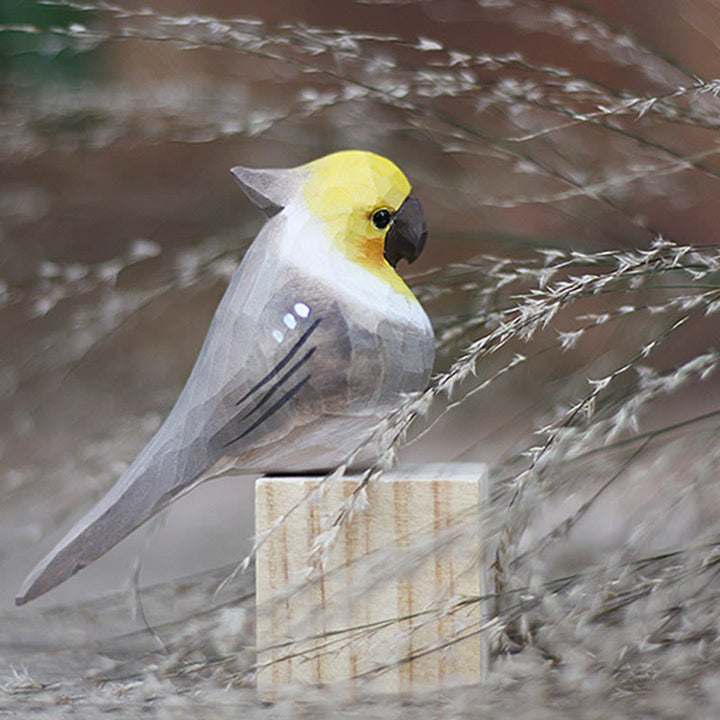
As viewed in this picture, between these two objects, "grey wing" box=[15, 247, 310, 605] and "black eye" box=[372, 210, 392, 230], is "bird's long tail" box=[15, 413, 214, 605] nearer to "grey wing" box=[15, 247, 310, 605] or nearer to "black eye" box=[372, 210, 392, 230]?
"grey wing" box=[15, 247, 310, 605]

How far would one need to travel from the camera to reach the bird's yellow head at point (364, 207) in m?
0.58

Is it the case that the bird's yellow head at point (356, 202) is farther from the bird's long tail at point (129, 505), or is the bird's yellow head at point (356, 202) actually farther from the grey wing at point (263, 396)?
the bird's long tail at point (129, 505)

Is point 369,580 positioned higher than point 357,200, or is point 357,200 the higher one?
point 357,200

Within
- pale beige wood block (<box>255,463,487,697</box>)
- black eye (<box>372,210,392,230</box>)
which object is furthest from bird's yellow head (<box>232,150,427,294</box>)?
pale beige wood block (<box>255,463,487,697</box>)

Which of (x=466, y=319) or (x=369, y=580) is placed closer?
(x=369, y=580)

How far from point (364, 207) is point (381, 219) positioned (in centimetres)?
1

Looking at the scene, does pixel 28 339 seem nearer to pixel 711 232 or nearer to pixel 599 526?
pixel 599 526

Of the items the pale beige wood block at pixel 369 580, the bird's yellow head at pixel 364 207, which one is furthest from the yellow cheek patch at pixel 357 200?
the pale beige wood block at pixel 369 580

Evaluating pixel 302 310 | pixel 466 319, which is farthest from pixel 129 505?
pixel 466 319

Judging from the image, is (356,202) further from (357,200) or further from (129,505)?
(129,505)

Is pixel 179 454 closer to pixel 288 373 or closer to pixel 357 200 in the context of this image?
pixel 288 373

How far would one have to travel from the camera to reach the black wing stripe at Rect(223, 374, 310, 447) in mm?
547

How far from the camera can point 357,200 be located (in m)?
0.58

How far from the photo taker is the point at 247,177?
1.94 ft
